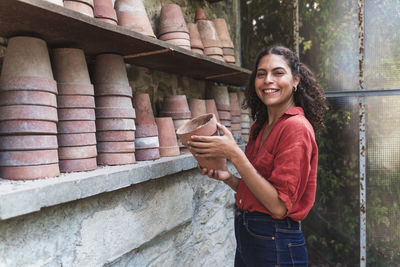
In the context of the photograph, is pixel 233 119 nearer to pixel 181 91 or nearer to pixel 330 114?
pixel 181 91

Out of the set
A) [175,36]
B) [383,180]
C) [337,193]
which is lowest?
[337,193]

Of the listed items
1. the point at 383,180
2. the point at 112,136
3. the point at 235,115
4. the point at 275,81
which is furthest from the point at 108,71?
the point at 383,180

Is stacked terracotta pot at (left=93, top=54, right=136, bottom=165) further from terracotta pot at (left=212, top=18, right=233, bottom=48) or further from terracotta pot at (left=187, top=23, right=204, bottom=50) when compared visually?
terracotta pot at (left=212, top=18, right=233, bottom=48)

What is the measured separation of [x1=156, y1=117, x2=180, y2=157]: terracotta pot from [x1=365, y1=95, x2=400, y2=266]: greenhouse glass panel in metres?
1.90

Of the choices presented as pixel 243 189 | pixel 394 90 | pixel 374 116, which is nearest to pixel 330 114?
pixel 374 116

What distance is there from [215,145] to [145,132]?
1.85 feet

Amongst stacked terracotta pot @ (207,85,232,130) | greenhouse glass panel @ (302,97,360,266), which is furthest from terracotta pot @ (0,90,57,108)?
greenhouse glass panel @ (302,97,360,266)

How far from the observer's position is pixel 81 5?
1310mm

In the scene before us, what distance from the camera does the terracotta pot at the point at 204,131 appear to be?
1.20 m

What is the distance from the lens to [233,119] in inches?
103

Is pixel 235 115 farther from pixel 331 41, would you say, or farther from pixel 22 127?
pixel 22 127

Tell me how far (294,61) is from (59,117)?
1051 mm

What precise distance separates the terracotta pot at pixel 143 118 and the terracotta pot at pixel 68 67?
1.24 ft

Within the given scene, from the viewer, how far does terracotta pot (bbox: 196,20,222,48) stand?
2248 millimetres
